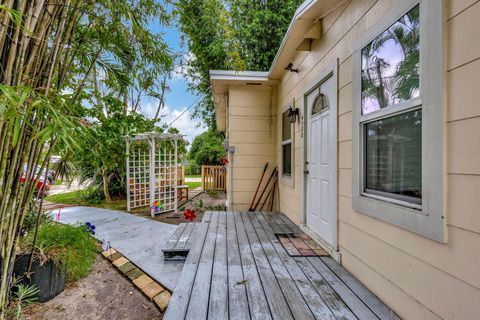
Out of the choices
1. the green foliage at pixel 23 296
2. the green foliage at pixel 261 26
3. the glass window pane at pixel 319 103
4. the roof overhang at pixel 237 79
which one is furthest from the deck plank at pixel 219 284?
the green foliage at pixel 261 26

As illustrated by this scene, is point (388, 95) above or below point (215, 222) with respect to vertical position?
above

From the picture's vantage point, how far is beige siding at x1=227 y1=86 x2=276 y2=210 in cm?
491

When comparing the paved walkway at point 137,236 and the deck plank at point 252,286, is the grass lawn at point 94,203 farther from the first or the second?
the deck plank at point 252,286

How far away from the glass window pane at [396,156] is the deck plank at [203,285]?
1.47 metres

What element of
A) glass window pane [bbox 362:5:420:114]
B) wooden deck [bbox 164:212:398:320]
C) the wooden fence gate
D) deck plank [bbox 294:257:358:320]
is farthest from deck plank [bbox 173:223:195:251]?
the wooden fence gate

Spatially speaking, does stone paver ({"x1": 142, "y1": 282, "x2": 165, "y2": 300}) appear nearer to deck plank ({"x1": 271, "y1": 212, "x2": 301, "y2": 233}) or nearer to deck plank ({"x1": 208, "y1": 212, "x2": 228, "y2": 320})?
deck plank ({"x1": 208, "y1": 212, "x2": 228, "y2": 320})

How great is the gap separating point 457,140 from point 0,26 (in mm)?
2645

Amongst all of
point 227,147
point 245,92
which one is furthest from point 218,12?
point 227,147

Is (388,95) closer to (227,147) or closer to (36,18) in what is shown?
(36,18)

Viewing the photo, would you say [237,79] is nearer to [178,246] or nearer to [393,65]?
[178,246]

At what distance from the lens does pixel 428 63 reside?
1.30 meters

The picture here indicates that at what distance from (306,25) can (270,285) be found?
2.80m

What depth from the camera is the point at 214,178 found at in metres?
11.0

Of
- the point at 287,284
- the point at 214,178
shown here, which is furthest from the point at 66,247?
the point at 214,178
